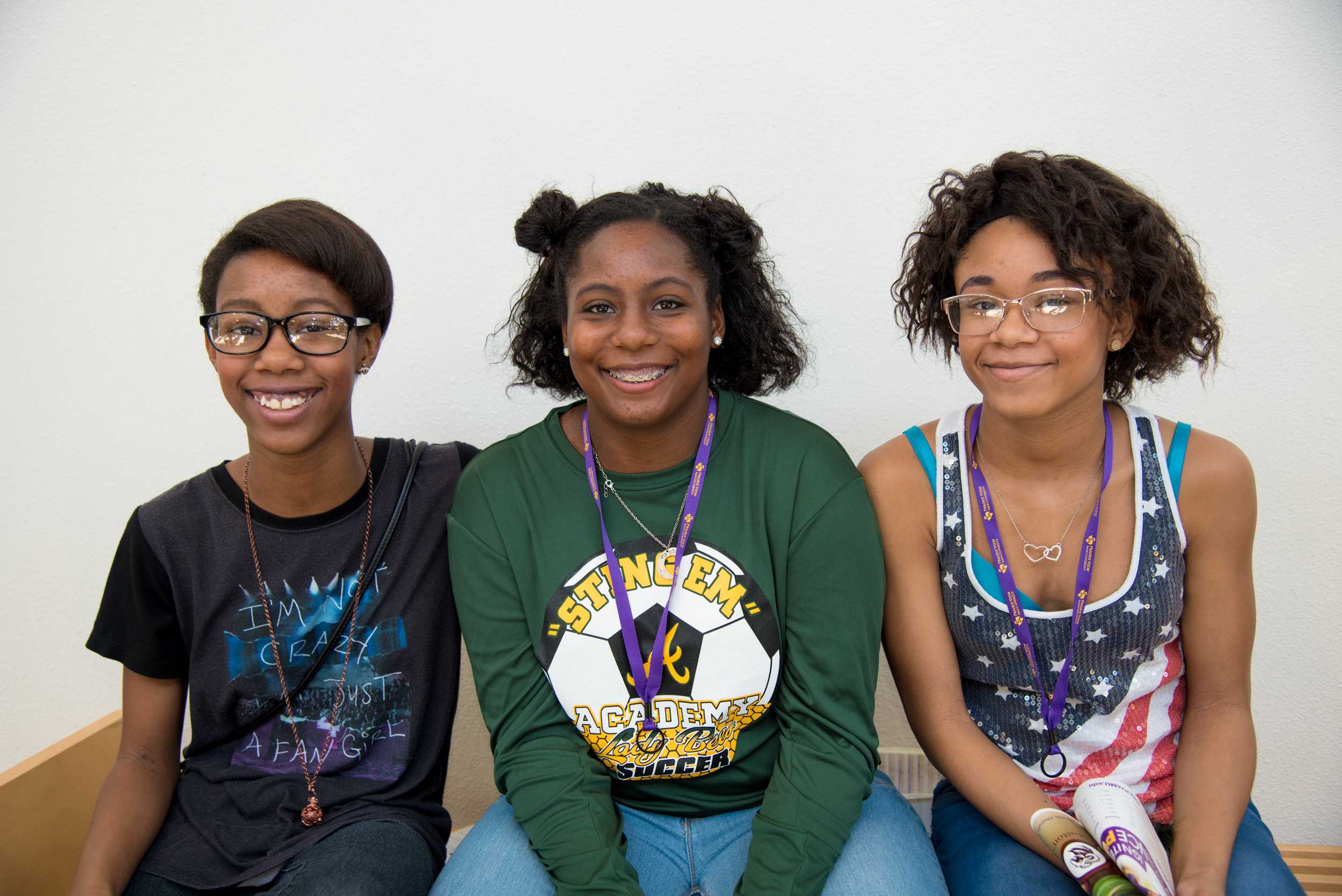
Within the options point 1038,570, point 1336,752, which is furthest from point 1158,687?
point 1336,752

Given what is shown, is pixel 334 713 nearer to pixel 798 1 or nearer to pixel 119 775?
pixel 119 775

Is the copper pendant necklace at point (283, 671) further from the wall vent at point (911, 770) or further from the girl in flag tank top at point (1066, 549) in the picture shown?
the wall vent at point (911, 770)

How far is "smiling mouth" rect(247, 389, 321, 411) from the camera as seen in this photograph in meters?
2.02

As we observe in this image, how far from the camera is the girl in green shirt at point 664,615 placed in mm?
1882

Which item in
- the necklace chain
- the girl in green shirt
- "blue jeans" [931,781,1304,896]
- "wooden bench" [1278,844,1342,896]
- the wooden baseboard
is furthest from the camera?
"wooden bench" [1278,844,1342,896]

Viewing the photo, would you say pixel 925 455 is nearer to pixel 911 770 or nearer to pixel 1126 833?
pixel 1126 833

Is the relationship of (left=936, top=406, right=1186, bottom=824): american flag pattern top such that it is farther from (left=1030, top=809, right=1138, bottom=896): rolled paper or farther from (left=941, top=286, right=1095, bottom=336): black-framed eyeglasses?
(left=941, top=286, right=1095, bottom=336): black-framed eyeglasses

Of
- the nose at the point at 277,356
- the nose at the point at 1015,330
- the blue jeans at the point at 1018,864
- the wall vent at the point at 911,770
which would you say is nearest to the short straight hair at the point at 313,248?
the nose at the point at 277,356

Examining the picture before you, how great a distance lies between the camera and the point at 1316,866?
9.17 feet

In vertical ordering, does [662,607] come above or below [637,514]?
below

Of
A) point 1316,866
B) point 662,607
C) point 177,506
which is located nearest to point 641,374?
point 662,607

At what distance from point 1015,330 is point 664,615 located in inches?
36.0

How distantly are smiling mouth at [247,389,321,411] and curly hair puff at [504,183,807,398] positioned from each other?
563 mm

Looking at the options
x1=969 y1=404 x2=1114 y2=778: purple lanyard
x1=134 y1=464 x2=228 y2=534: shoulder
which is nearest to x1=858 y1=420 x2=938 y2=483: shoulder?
x1=969 y1=404 x2=1114 y2=778: purple lanyard
